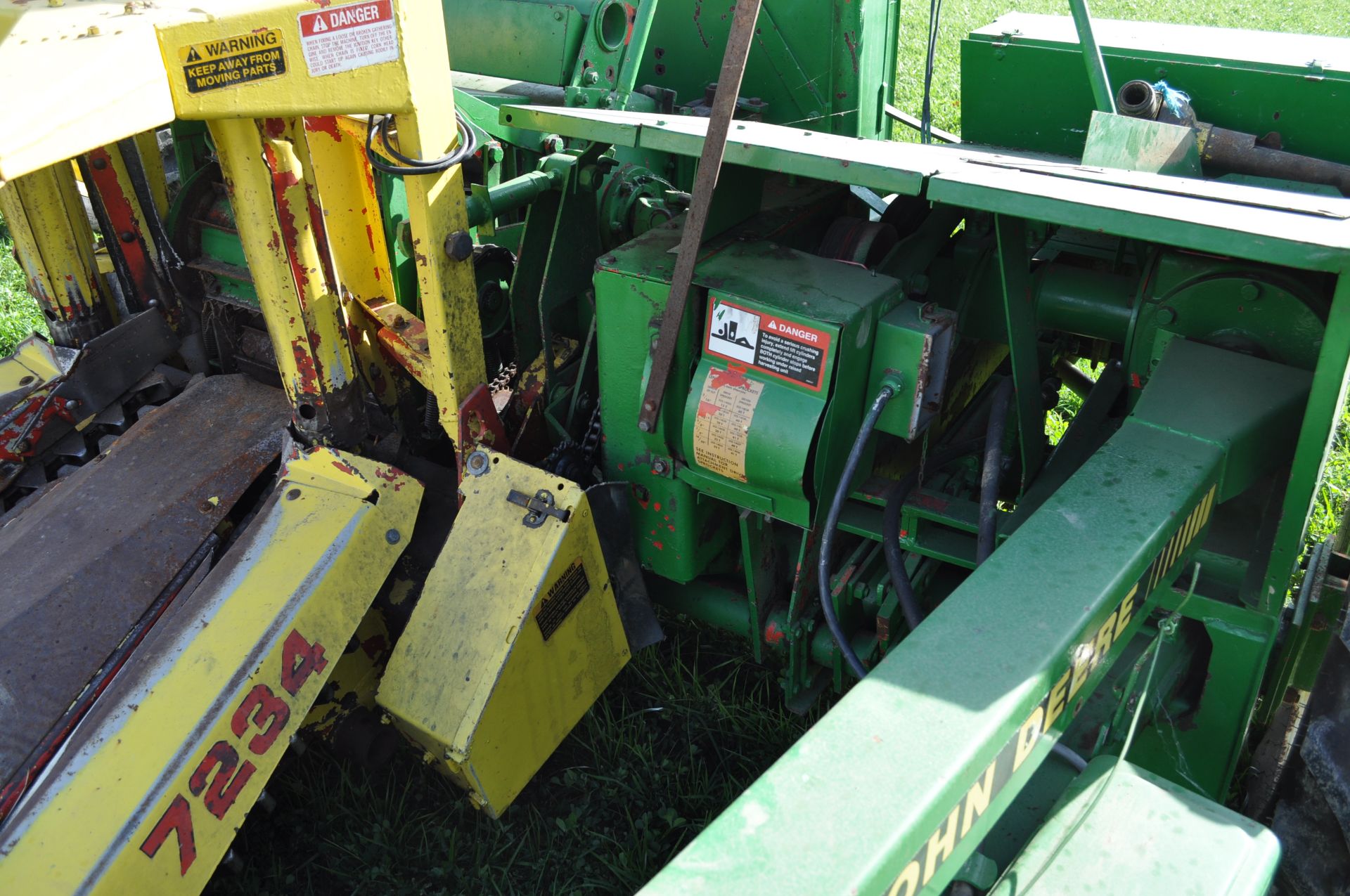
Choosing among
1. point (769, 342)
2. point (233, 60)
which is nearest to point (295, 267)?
point (233, 60)

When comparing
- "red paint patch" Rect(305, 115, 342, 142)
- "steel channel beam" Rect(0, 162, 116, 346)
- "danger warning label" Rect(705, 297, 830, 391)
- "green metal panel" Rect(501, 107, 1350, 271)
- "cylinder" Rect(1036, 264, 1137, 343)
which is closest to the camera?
"green metal panel" Rect(501, 107, 1350, 271)

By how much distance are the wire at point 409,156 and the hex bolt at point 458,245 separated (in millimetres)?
146

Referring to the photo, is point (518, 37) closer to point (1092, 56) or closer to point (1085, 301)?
point (1092, 56)

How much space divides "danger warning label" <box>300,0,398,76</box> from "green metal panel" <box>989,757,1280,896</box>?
182cm

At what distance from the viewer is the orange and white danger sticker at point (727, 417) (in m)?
2.24

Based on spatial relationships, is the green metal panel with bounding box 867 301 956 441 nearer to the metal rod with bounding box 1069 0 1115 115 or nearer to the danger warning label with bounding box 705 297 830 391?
the danger warning label with bounding box 705 297 830 391

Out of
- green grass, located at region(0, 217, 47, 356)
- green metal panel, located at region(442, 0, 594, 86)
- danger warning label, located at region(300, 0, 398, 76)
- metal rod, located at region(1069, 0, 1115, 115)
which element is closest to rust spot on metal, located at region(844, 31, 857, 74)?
green metal panel, located at region(442, 0, 594, 86)

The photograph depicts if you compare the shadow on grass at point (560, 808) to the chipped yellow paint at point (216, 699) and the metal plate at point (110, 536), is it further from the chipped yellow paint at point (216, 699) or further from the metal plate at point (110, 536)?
the metal plate at point (110, 536)

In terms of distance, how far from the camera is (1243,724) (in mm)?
2061

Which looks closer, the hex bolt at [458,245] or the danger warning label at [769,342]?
the danger warning label at [769,342]

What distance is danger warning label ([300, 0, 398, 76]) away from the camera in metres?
2.05

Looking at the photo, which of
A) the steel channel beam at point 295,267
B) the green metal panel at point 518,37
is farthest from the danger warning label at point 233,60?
the green metal panel at point 518,37

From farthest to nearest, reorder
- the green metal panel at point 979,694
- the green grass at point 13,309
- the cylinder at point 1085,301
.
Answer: the green grass at point 13,309 < the cylinder at point 1085,301 < the green metal panel at point 979,694

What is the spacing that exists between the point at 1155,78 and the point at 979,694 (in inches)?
80.1
